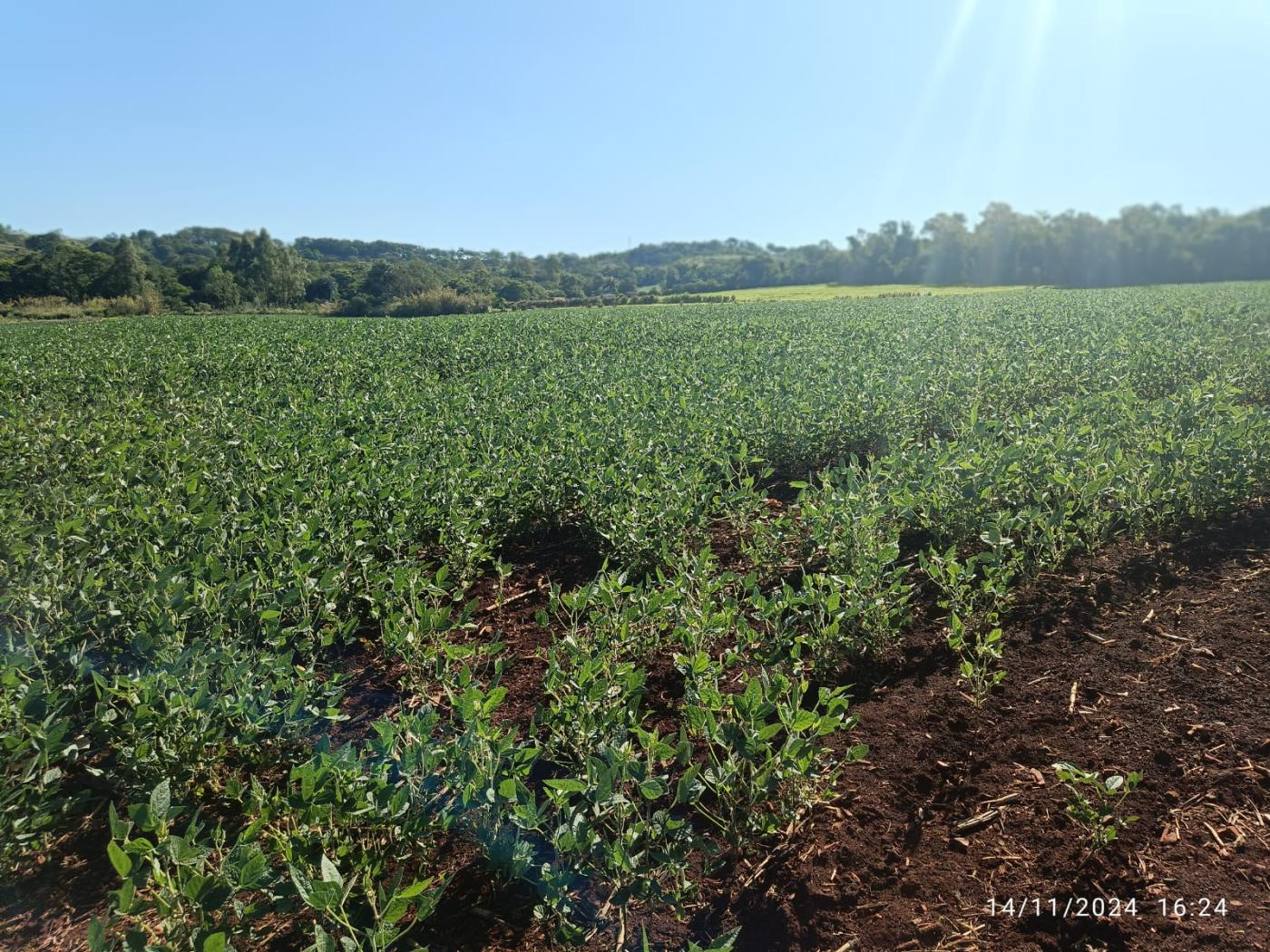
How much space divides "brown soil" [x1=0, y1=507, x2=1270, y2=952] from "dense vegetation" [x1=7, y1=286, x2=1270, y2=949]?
14 centimetres

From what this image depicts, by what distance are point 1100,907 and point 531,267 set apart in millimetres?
83353

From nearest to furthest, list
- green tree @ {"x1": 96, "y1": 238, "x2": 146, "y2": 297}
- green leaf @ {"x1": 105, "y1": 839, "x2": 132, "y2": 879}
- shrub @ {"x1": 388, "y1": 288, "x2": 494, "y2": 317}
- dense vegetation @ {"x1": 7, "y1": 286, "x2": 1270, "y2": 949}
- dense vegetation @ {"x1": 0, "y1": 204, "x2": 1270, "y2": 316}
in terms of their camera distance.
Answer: green leaf @ {"x1": 105, "y1": 839, "x2": 132, "y2": 879} < dense vegetation @ {"x1": 7, "y1": 286, "x2": 1270, "y2": 949} < dense vegetation @ {"x1": 0, "y1": 204, "x2": 1270, "y2": 316} < shrub @ {"x1": 388, "y1": 288, "x2": 494, "y2": 317} < green tree @ {"x1": 96, "y1": 238, "x2": 146, "y2": 297}

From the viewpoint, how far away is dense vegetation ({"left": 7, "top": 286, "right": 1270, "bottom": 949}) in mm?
2346

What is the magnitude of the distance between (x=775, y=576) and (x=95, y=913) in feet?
13.3

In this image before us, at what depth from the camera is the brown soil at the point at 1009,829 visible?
229 centimetres

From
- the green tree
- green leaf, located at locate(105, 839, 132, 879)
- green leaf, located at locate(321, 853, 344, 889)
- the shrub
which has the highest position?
the green tree

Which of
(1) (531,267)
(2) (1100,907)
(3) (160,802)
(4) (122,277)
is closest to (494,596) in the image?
(3) (160,802)

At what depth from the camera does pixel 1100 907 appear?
227cm

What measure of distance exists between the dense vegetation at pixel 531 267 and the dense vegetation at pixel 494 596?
166 feet

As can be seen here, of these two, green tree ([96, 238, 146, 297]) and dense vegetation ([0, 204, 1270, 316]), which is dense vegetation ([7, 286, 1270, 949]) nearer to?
dense vegetation ([0, 204, 1270, 316])

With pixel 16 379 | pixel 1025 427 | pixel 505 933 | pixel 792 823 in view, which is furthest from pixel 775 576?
pixel 16 379

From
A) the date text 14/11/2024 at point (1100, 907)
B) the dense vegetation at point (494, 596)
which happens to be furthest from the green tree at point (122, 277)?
the date text 14/11/2024 at point (1100, 907)

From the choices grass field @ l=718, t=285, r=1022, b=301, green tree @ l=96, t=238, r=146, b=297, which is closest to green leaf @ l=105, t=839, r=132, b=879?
grass field @ l=718, t=285, r=1022, b=301

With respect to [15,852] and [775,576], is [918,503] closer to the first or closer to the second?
[775,576]
